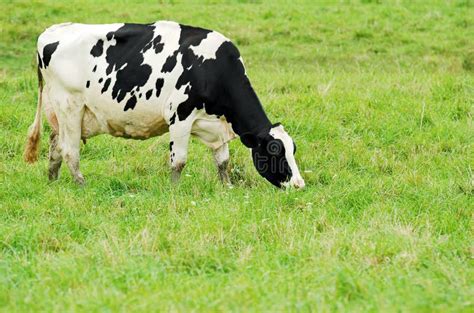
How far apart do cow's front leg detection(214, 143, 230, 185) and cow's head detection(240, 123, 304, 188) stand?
0.44 meters

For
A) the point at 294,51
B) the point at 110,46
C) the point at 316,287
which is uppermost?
the point at 110,46

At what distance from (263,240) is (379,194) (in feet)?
5.83

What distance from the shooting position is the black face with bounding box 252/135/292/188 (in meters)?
7.90

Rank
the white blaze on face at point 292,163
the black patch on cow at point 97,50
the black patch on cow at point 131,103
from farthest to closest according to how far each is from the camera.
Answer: the black patch on cow at point 97,50, the black patch on cow at point 131,103, the white blaze on face at point 292,163

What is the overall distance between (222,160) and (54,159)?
1737 millimetres

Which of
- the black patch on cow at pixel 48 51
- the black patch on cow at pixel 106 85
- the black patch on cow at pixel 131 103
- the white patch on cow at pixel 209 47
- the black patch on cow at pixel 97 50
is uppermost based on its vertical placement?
the white patch on cow at pixel 209 47

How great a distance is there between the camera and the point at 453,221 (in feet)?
22.3

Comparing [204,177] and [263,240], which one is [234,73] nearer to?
[204,177]

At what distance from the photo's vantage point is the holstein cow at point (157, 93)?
804 cm

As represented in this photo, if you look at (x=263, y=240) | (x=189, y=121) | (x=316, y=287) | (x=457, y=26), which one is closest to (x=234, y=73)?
(x=189, y=121)

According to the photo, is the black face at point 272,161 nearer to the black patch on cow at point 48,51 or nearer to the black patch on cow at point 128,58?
the black patch on cow at point 128,58

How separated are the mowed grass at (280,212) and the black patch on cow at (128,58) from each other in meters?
0.93

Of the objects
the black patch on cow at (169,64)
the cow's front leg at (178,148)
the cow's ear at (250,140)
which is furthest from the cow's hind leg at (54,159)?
the cow's ear at (250,140)

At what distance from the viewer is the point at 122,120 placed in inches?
328
